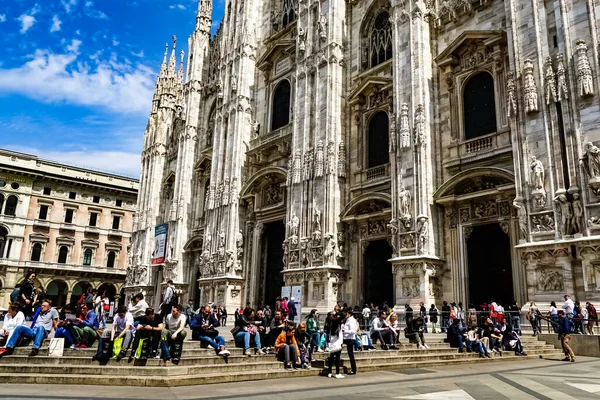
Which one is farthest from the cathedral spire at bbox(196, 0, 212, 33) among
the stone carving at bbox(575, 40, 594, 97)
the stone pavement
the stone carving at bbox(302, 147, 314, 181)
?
the stone pavement

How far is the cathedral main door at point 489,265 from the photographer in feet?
57.3

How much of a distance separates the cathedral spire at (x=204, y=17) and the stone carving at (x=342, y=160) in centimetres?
2101

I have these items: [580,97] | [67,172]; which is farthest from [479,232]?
[67,172]

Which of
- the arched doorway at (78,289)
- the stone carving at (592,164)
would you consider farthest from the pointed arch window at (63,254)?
the stone carving at (592,164)

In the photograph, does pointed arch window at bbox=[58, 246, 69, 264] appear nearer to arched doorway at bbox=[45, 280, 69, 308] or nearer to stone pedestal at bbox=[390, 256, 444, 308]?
arched doorway at bbox=[45, 280, 69, 308]

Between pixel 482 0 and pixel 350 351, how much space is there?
1583 centimetres

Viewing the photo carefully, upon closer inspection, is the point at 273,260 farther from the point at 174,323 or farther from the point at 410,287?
the point at 174,323

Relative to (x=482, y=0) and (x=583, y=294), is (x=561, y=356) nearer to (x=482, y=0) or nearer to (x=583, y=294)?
(x=583, y=294)

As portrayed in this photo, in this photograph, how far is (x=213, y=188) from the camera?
101 ft

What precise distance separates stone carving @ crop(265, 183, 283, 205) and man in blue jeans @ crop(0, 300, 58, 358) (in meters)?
16.4

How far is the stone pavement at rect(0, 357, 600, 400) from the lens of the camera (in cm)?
775

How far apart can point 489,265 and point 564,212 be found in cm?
366

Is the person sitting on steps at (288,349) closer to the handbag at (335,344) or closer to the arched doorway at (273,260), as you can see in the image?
the handbag at (335,344)

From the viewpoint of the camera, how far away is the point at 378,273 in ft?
70.8
